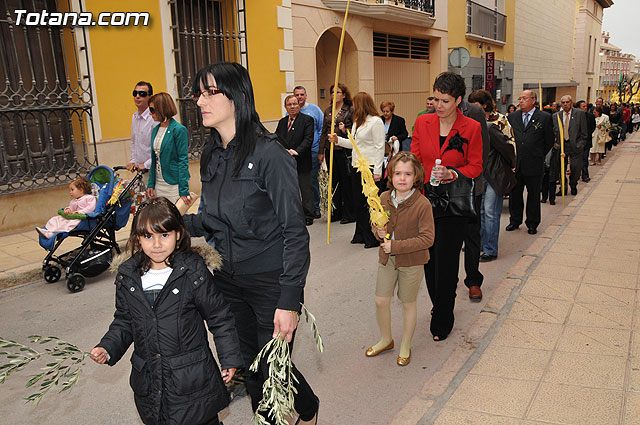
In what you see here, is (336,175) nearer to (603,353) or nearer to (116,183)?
(116,183)

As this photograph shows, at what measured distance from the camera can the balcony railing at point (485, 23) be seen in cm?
2384

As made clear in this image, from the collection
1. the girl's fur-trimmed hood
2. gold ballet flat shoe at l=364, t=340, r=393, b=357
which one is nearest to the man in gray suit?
gold ballet flat shoe at l=364, t=340, r=393, b=357

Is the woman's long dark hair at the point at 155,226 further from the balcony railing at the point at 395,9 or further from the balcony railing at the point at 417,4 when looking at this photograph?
the balcony railing at the point at 417,4

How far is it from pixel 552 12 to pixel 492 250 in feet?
118

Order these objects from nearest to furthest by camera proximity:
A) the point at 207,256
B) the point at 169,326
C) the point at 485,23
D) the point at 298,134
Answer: the point at 169,326
the point at 207,256
the point at 298,134
the point at 485,23

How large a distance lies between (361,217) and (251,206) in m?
5.05

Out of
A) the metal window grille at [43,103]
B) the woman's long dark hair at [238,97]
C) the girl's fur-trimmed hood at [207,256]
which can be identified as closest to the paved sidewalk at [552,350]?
the girl's fur-trimmed hood at [207,256]

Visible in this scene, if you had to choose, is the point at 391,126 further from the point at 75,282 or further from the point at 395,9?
the point at 395,9

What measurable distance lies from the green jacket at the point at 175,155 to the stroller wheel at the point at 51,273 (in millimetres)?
1621

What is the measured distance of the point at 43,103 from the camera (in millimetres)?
8812

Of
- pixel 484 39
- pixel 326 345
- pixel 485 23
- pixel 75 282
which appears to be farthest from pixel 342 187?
pixel 485 23

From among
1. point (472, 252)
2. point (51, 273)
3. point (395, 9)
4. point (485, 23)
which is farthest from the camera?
point (485, 23)

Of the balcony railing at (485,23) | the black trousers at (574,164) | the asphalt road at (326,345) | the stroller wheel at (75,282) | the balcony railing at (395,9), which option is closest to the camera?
the asphalt road at (326,345)

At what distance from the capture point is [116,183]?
6.21m
